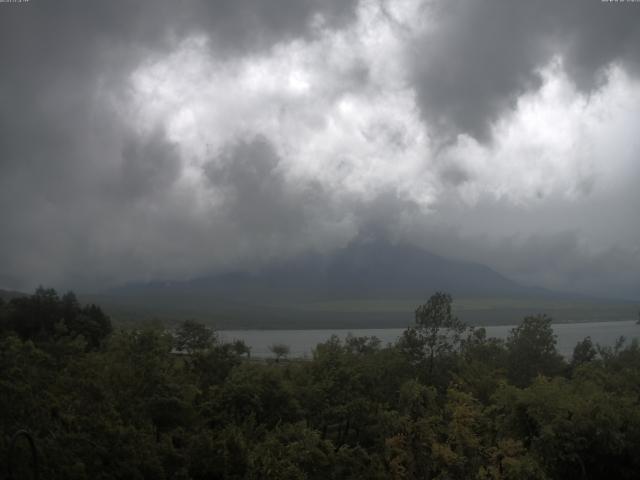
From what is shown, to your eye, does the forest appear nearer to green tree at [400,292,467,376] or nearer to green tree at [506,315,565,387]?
green tree at [400,292,467,376]

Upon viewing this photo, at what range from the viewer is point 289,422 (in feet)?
106

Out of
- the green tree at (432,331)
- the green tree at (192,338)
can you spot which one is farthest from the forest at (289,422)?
the green tree at (192,338)

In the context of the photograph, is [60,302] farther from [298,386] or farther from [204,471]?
[204,471]

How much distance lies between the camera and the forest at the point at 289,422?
70.2 feet

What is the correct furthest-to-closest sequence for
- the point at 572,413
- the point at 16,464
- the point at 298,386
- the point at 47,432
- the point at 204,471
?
the point at 298,386, the point at 572,413, the point at 204,471, the point at 47,432, the point at 16,464

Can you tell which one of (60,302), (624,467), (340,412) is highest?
(60,302)

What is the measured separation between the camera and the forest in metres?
21.4

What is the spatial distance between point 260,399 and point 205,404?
10.3ft

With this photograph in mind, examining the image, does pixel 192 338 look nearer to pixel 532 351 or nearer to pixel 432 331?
pixel 432 331

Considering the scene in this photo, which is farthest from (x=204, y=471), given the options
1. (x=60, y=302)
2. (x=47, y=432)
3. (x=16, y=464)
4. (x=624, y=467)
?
(x=60, y=302)

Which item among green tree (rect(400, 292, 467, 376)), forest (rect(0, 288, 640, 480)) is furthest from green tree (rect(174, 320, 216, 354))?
green tree (rect(400, 292, 467, 376))

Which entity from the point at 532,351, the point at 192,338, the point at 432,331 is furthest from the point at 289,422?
the point at 532,351

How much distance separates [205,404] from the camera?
31609 millimetres

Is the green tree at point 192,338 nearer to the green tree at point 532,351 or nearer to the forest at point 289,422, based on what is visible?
the forest at point 289,422
